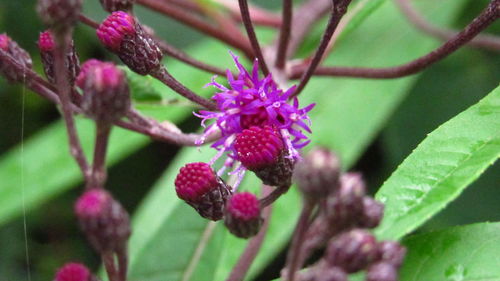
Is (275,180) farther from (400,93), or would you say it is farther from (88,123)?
(88,123)

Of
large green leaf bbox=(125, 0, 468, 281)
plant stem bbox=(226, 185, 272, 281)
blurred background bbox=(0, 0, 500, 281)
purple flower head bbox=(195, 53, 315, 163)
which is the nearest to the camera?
plant stem bbox=(226, 185, 272, 281)

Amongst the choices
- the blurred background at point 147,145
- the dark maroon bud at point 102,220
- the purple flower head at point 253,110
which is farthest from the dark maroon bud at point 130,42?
the blurred background at point 147,145

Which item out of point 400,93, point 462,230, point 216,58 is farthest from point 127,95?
point 216,58

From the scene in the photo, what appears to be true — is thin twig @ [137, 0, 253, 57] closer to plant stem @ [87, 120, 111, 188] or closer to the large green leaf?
the large green leaf

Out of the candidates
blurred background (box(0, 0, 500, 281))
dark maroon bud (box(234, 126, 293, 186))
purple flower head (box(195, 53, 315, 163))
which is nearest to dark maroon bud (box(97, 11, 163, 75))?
purple flower head (box(195, 53, 315, 163))

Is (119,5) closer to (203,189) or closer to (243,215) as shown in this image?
(203,189)

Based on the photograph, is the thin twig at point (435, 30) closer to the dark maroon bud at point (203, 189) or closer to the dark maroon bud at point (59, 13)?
the dark maroon bud at point (203, 189)

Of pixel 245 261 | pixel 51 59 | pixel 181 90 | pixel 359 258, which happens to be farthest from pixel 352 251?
pixel 51 59
